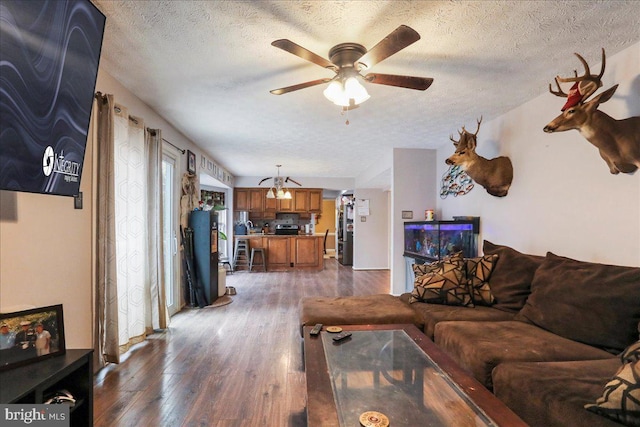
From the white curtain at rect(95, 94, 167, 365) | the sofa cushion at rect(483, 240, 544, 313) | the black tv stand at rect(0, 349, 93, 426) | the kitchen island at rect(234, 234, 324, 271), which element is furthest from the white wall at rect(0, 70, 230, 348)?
the kitchen island at rect(234, 234, 324, 271)

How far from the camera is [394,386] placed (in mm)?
1395

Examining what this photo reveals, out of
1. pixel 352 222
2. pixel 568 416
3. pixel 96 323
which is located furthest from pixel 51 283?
pixel 352 222

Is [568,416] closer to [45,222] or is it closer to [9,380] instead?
[9,380]

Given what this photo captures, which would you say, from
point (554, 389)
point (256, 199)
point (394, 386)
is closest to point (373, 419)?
point (394, 386)

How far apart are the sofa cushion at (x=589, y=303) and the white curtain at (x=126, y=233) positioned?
3.12m

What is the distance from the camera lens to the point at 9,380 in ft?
3.91

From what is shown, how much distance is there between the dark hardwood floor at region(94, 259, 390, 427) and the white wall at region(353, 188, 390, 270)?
12.2 feet

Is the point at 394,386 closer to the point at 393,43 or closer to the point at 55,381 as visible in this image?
the point at 55,381

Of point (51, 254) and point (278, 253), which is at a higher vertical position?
point (51, 254)

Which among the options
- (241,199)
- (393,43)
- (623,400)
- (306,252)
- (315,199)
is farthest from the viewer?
(315,199)

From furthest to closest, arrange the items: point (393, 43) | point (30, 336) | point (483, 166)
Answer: point (483, 166)
point (393, 43)
point (30, 336)

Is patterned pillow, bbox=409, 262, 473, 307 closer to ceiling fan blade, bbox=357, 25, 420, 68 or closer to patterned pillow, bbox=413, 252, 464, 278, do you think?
patterned pillow, bbox=413, 252, 464, 278

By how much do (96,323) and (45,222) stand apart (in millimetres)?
914

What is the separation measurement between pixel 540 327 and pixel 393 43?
6.70 ft
